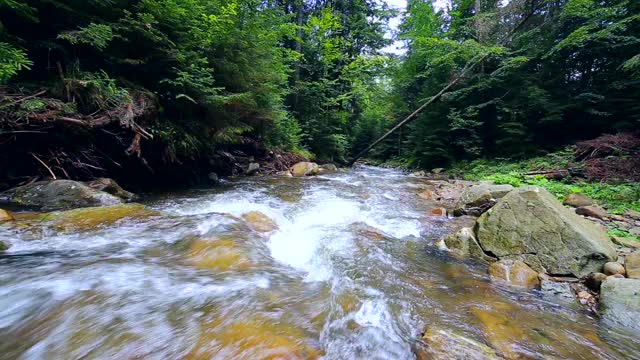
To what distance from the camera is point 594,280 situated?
3236 mm

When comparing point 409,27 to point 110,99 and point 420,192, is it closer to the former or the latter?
point 420,192

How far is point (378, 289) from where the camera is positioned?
3178 mm

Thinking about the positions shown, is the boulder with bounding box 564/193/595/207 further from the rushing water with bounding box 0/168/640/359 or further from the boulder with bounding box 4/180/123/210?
the boulder with bounding box 4/180/123/210

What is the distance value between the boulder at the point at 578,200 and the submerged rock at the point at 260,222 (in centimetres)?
598

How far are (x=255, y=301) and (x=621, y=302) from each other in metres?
3.27

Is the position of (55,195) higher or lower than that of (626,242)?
higher

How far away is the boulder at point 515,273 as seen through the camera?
3.43 meters

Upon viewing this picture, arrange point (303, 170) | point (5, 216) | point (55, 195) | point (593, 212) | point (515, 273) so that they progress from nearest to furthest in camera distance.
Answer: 1. point (515, 273)
2. point (5, 216)
3. point (55, 195)
4. point (593, 212)
5. point (303, 170)

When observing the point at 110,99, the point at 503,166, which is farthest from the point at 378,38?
the point at 110,99

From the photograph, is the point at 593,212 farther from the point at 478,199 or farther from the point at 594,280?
the point at 594,280

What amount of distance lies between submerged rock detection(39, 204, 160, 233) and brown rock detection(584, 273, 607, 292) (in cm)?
553

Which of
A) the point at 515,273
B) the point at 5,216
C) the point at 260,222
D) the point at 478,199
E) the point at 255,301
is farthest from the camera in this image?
the point at 478,199

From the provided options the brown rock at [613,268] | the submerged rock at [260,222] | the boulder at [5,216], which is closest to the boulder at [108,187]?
the boulder at [5,216]

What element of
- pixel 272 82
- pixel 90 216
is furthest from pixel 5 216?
pixel 272 82
